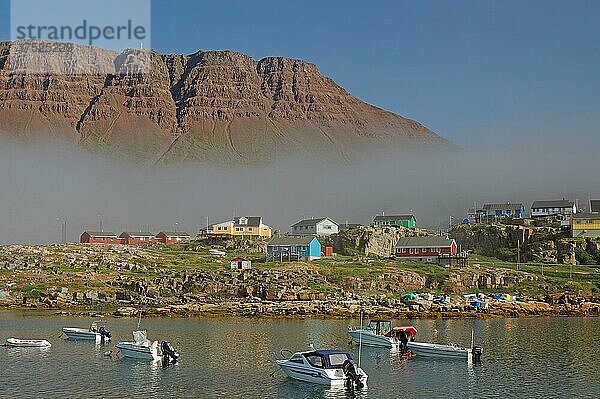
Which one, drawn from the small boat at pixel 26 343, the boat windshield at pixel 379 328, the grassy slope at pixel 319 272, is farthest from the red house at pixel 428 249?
the small boat at pixel 26 343

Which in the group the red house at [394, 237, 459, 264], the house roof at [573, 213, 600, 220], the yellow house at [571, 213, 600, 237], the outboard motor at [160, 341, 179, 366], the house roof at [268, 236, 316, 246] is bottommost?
the outboard motor at [160, 341, 179, 366]

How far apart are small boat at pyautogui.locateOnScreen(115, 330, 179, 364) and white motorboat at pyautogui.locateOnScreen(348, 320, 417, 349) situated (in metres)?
14.6

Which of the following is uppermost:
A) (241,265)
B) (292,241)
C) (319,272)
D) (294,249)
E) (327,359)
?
(292,241)

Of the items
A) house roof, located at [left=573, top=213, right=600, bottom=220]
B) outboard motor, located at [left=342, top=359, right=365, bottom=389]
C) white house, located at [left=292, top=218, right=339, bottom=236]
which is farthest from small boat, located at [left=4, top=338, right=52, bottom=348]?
house roof, located at [left=573, top=213, right=600, bottom=220]

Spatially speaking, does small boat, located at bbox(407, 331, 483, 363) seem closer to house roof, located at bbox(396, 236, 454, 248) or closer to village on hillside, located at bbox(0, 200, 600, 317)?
village on hillside, located at bbox(0, 200, 600, 317)

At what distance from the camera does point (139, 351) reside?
46.9 meters

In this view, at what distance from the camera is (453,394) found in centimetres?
3784

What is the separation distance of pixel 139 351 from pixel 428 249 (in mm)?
74693

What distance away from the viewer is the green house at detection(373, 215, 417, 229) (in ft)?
529

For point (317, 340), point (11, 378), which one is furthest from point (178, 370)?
point (317, 340)

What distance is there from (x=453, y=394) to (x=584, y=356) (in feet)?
55.8

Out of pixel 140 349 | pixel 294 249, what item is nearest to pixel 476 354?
pixel 140 349

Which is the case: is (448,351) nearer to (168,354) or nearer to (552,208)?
(168,354)

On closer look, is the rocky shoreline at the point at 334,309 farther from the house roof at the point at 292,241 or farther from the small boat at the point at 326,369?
the small boat at the point at 326,369
